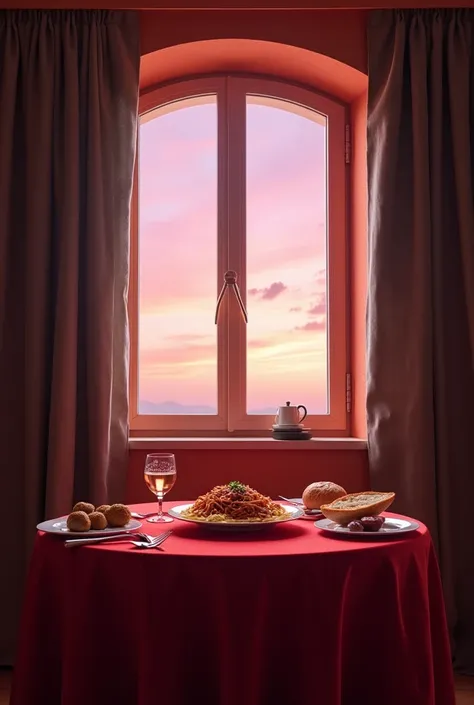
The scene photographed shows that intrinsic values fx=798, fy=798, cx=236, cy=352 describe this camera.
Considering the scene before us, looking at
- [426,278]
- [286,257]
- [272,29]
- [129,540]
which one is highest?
[272,29]

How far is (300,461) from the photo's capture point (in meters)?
3.33

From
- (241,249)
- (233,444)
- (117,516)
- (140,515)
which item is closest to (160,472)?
(117,516)

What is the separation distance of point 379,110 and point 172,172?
100 centimetres

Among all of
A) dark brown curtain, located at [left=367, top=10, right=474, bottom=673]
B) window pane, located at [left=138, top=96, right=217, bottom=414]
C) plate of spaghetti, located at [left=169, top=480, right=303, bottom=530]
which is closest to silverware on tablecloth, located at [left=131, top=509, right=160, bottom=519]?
plate of spaghetti, located at [left=169, top=480, right=303, bottom=530]

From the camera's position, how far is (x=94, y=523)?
1.83 metres

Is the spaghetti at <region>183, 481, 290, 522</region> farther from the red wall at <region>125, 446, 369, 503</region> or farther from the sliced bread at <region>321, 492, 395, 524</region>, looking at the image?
the red wall at <region>125, 446, 369, 503</region>

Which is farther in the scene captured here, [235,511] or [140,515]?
[140,515]

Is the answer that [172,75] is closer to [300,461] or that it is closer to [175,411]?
[175,411]

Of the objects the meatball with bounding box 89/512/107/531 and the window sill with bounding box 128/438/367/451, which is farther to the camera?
the window sill with bounding box 128/438/367/451

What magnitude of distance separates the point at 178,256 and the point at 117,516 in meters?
2.02

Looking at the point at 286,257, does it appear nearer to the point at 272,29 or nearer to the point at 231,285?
the point at 231,285

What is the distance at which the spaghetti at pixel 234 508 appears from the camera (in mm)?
1873

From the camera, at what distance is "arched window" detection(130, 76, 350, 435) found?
364 cm

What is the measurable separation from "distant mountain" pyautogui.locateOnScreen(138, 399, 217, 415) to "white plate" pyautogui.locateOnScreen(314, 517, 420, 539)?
1651 millimetres
